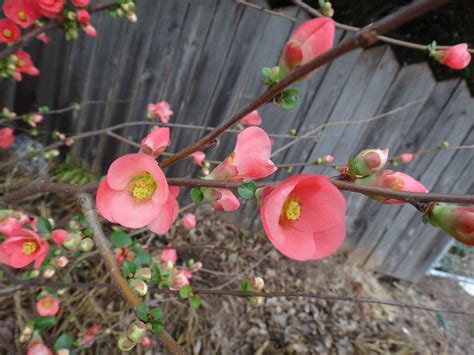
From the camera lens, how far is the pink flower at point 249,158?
567 millimetres

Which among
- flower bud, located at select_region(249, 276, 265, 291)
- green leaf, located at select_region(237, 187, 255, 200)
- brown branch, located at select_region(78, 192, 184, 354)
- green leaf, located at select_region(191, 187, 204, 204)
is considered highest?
green leaf, located at select_region(237, 187, 255, 200)

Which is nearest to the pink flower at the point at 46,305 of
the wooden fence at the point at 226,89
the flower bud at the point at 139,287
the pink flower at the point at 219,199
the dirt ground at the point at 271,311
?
the dirt ground at the point at 271,311

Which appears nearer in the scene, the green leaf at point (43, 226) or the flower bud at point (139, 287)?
the flower bud at point (139, 287)

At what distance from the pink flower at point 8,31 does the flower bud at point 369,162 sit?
45.3 inches

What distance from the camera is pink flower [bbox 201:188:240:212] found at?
0.58 m

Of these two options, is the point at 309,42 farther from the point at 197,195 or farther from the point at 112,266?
the point at 112,266

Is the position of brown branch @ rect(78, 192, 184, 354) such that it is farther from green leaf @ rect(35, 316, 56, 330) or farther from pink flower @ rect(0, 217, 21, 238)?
green leaf @ rect(35, 316, 56, 330)

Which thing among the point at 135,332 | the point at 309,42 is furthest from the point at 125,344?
the point at 309,42

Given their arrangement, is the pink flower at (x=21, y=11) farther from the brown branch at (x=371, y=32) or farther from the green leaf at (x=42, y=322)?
the brown branch at (x=371, y=32)

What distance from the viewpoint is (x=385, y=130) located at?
→ 2.03 meters

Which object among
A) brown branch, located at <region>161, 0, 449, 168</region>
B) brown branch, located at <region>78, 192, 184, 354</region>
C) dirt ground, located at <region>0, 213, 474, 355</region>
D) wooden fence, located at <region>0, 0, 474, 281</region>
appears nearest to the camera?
brown branch, located at <region>161, 0, 449, 168</region>

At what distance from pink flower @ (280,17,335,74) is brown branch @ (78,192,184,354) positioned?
393mm

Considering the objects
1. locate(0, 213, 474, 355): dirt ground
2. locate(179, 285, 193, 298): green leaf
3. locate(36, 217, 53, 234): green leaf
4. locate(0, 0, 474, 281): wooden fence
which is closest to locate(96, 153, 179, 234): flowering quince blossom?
locate(179, 285, 193, 298): green leaf

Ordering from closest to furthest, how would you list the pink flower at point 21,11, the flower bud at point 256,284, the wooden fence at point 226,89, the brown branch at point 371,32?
the brown branch at point 371,32 < the flower bud at point 256,284 < the pink flower at point 21,11 < the wooden fence at point 226,89
